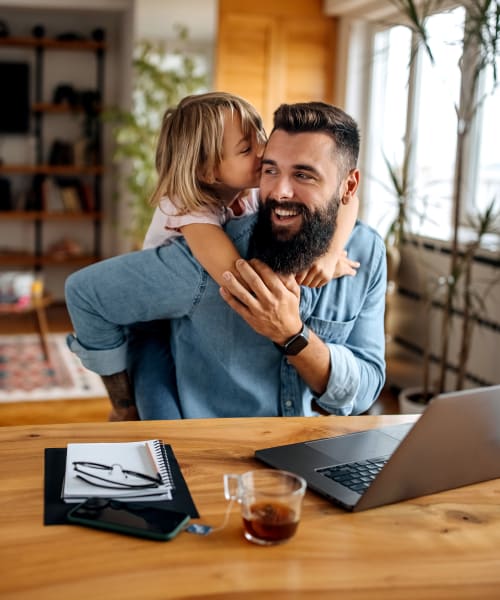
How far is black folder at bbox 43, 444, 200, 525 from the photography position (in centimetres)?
103

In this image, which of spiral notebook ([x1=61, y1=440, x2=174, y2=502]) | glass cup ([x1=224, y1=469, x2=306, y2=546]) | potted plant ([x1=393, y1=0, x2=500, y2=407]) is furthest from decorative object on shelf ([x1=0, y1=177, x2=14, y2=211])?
glass cup ([x1=224, y1=469, x2=306, y2=546])

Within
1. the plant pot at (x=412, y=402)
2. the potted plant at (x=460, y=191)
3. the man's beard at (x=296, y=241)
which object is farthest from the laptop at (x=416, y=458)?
the plant pot at (x=412, y=402)

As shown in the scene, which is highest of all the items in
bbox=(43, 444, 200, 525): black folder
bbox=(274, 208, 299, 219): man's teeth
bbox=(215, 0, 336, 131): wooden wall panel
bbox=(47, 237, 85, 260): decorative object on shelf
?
bbox=(215, 0, 336, 131): wooden wall panel

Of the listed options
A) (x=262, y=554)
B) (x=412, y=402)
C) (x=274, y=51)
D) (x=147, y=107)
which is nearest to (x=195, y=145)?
(x=262, y=554)

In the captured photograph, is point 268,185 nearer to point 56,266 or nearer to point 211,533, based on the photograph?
point 211,533

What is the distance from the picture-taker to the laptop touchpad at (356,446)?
1265 mm

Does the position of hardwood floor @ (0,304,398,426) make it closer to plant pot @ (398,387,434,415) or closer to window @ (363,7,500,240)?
plant pot @ (398,387,434,415)

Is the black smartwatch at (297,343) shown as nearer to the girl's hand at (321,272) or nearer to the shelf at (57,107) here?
the girl's hand at (321,272)

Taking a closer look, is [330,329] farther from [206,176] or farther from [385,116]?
[385,116]

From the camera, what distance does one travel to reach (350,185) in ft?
5.69

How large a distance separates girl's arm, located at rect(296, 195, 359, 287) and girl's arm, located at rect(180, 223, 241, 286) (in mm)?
149

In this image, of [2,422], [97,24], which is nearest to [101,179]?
[97,24]

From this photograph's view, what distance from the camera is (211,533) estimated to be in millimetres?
990

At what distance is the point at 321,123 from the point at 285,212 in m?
0.19
